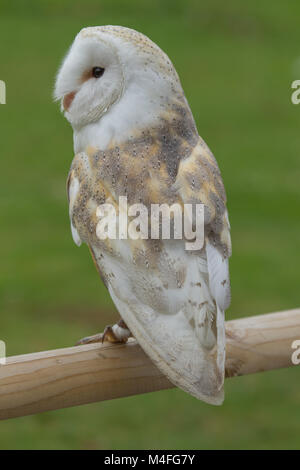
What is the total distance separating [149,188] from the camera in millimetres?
2016

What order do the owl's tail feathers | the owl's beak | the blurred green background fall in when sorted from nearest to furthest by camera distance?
the owl's tail feathers
the owl's beak
the blurred green background

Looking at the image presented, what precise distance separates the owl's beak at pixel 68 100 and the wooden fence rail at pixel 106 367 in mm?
543

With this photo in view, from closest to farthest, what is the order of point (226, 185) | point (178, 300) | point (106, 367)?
point (178, 300) < point (106, 367) < point (226, 185)

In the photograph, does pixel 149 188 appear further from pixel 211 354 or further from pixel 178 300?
pixel 211 354

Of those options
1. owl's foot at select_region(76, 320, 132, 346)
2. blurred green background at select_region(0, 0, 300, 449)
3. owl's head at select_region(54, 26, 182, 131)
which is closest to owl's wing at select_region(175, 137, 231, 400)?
owl's head at select_region(54, 26, 182, 131)

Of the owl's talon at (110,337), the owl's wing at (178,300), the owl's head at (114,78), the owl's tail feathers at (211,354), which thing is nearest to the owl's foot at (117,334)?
the owl's talon at (110,337)

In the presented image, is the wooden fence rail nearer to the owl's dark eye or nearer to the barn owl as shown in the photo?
the barn owl

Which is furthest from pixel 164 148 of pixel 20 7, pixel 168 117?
pixel 20 7

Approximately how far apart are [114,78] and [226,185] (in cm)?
494

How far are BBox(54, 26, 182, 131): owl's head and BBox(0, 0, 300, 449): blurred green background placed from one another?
0.33 m

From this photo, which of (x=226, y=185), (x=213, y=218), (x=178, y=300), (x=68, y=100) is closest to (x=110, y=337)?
(x=178, y=300)

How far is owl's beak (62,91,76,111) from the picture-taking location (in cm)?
208

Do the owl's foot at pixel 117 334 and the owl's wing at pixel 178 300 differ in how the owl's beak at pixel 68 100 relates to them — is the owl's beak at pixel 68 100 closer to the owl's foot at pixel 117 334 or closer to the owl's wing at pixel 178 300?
the owl's wing at pixel 178 300

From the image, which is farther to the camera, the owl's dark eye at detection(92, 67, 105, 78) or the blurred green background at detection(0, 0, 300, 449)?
the blurred green background at detection(0, 0, 300, 449)
